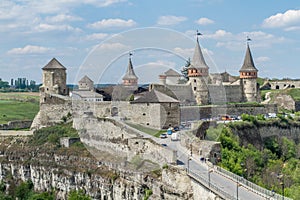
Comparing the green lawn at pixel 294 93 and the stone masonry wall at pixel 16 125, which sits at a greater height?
the green lawn at pixel 294 93

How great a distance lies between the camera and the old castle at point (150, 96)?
140ft

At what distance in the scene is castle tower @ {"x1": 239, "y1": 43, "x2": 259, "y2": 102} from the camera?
2613 inches

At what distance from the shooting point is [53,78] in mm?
56938

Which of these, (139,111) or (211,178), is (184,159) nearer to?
(211,178)

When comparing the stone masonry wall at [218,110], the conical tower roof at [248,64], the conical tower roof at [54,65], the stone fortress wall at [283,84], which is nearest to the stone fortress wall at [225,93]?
the stone masonry wall at [218,110]

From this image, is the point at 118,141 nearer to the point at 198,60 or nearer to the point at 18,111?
the point at 198,60

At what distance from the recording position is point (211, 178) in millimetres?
29422

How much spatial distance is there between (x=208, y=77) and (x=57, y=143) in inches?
772

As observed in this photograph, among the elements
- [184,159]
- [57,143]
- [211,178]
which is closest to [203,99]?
[57,143]

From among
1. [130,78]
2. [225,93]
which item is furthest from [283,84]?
[130,78]

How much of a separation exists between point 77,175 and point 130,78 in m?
9.40

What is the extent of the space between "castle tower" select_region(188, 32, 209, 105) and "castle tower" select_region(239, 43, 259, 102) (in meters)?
8.89

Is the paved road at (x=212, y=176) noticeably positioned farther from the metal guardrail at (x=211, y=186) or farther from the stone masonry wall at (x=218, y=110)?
the stone masonry wall at (x=218, y=110)

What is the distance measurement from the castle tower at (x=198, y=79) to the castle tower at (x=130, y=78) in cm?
968
